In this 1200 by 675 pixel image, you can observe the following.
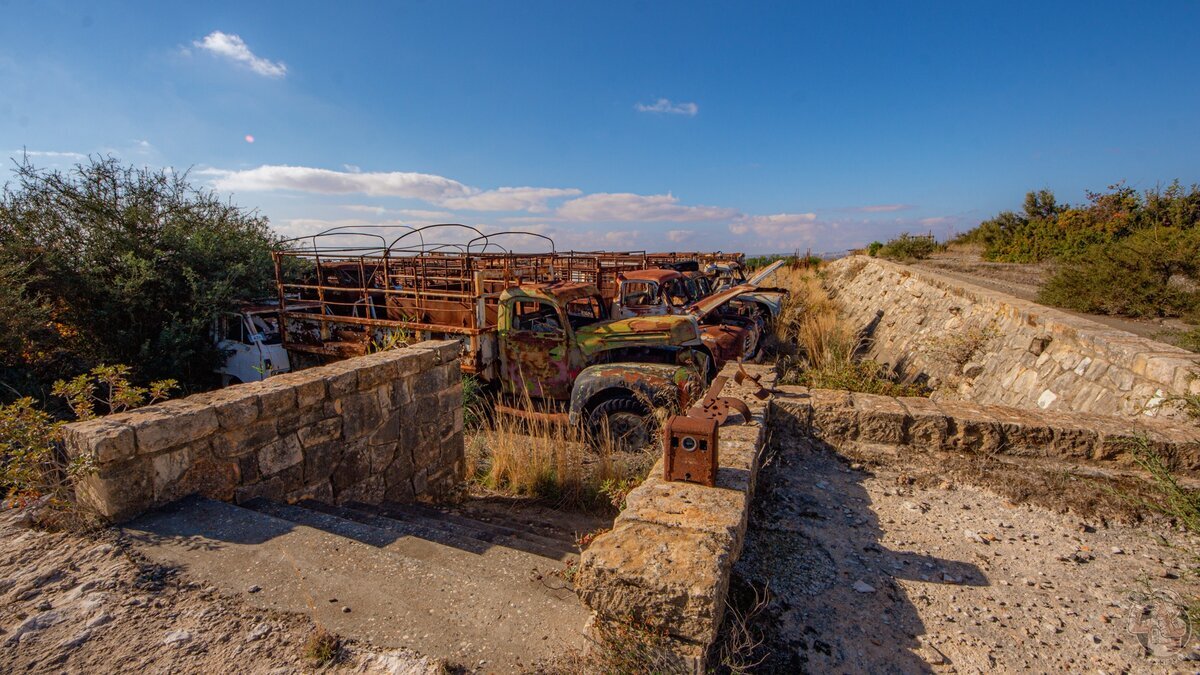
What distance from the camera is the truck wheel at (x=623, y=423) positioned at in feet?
17.2

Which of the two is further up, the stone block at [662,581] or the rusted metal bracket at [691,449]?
the rusted metal bracket at [691,449]

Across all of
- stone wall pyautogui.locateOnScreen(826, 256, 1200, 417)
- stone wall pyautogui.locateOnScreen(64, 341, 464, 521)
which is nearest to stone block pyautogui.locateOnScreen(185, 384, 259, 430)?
stone wall pyautogui.locateOnScreen(64, 341, 464, 521)

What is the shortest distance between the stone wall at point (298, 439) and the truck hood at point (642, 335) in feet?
6.69

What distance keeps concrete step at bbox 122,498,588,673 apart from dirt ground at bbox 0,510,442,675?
6 centimetres

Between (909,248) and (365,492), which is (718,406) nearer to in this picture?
(365,492)

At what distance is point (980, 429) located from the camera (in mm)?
3295

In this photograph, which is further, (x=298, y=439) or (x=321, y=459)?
(x=321, y=459)

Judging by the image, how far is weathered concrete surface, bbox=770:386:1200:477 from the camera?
3039mm

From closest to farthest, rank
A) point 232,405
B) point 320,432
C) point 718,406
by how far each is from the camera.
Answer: point 232,405
point 718,406
point 320,432

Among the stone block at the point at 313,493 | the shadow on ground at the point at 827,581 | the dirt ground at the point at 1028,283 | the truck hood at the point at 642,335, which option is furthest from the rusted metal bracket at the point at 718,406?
the dirt ground at the point at 1028,283

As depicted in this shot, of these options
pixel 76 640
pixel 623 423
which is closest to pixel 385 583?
pixel 76 640

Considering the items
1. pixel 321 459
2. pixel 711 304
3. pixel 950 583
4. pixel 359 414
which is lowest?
pixel 950 583

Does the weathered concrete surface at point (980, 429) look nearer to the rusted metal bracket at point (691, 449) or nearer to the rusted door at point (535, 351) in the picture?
the rusted metal bracket at point (691, 449)

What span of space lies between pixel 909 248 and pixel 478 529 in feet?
85.6
